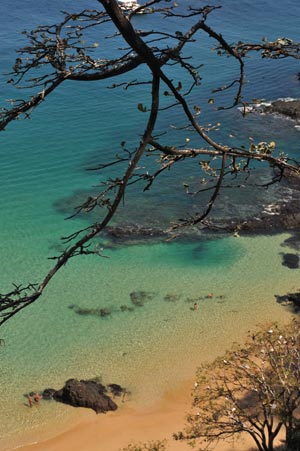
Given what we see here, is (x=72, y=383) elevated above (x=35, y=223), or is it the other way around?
(x=35, y=223)

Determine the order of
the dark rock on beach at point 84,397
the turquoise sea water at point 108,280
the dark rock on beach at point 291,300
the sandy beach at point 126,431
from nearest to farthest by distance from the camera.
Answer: the sandy beach at point 126,431
the dark rock on beach at point 84,397
the turquoise sea water at point 108,280
the dark rock on beach at point 291,300

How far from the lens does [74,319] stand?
65.0 ft

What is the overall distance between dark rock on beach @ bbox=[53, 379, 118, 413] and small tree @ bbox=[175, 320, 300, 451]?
7.35 ft

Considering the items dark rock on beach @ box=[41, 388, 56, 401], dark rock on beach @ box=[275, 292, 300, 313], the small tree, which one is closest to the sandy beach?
the small tree

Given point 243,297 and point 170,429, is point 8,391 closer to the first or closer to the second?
point 170,429

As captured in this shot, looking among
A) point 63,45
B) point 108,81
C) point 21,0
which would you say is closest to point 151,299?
point 63,45

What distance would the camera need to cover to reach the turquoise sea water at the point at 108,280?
17.6 m

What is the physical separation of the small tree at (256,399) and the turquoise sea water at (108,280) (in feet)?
5.01

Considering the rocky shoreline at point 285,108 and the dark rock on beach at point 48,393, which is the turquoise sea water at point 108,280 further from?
the rocky shoreline at point 285,108

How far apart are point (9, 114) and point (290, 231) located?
21.8 m

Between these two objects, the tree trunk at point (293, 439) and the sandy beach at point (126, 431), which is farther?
the sandy beach at point (126, 431)

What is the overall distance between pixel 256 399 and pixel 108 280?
25.3 ft

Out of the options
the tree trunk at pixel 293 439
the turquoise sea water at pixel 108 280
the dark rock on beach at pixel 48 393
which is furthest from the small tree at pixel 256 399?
the dark rock on beach at pixel 48 393

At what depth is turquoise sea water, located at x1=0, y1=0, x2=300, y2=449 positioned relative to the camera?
17.6 meters
